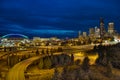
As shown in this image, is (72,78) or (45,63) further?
(45,63)

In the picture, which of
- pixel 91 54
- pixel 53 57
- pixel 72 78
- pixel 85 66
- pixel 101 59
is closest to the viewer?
pixel 72 78

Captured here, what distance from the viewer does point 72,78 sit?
40.0 meters

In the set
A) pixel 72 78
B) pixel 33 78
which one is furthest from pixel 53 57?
pixel 72 78

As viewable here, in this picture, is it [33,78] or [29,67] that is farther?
[29,67]

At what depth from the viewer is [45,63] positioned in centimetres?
6150

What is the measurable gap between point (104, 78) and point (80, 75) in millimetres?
4341

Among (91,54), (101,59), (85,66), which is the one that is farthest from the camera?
(91,54)

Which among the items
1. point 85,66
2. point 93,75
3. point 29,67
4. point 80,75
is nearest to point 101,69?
point 85,66

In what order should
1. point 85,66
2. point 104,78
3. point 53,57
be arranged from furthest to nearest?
point 53,57 < point 85,66 < point 104,78

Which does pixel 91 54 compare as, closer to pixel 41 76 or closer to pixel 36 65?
pixel 36 65

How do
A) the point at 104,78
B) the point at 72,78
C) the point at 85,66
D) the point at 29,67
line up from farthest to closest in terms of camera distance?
the point at 29,67 → the point at 85,66 → the point at 104,78 → the point at 72,78

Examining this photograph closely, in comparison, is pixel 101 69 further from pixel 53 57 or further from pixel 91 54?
pixel 91 54

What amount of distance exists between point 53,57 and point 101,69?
19701 millimetres

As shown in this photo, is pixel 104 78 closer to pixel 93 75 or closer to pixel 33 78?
pixel 93 75
